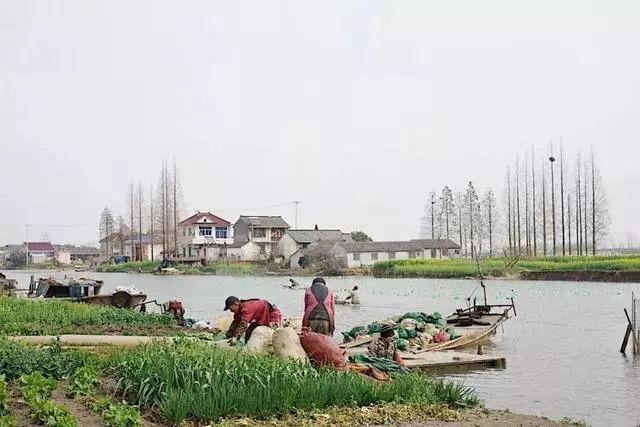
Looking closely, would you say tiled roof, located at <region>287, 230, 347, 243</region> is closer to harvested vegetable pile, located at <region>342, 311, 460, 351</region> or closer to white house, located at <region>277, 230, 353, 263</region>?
white house, located at <region>277, 230, 353, 263</region>

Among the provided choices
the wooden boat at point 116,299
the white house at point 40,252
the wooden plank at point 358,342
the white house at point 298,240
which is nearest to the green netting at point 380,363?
the wooden plank at point 358,342

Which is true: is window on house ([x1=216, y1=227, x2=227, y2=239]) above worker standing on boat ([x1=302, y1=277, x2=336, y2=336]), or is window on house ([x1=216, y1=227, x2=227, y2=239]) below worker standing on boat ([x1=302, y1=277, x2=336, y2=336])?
above

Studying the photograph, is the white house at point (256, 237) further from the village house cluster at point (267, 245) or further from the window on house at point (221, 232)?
the window on house at point (221, 232)

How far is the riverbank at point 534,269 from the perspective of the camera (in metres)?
58.5

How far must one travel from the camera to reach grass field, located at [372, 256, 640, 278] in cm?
5994

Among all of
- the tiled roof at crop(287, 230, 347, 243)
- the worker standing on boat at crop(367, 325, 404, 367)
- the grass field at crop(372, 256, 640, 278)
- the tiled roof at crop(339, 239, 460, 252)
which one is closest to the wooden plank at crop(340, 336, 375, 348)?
the worker standing on boat at crop(367, 325, 404, 367)

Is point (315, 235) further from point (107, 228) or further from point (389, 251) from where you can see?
point (107, 228)

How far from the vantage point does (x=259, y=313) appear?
1336cm

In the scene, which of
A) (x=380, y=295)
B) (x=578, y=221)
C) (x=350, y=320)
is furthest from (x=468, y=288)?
(x=578, y=221)

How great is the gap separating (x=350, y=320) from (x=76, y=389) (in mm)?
25237

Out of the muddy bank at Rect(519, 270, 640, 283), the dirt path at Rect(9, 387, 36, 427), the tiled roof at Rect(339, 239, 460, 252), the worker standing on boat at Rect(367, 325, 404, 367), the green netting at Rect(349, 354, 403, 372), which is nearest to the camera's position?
the dirt path at Rect(9, 387, 36, 427)

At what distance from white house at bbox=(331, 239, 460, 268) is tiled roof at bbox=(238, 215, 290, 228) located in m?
20.8

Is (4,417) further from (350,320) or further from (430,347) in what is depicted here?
(350,320)

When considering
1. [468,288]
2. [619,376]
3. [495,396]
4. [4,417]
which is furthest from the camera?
[468,288]
